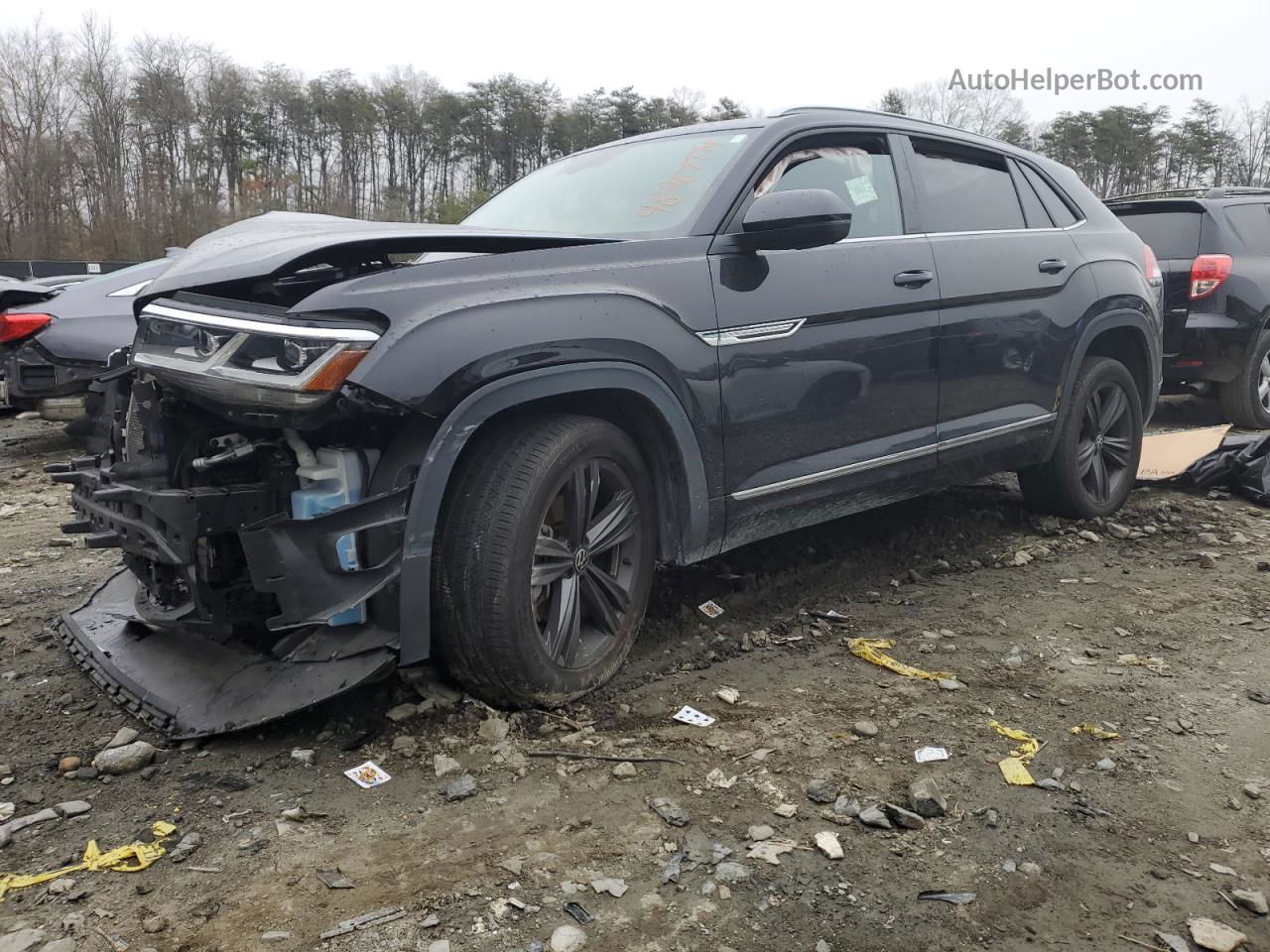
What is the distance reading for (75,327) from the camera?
6.82m

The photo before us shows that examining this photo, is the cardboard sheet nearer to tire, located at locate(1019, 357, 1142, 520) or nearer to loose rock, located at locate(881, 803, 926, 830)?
tire, located at locate(1019, 357, 1142, 520)

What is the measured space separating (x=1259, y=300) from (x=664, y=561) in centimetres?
682

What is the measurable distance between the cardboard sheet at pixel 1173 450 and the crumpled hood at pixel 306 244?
14.5 feet

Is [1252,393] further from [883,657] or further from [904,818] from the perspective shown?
[904,818]

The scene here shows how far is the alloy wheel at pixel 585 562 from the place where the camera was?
9.25 feet

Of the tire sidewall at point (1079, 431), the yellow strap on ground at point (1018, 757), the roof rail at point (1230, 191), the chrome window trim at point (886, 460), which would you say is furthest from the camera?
the roof rail at point (1230, 191)

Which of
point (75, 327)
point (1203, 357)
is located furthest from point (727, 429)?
point (1203, 357)

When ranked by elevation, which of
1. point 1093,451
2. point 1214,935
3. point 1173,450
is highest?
point 1093,451

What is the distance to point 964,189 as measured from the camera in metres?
4.34

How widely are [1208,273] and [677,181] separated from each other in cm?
618

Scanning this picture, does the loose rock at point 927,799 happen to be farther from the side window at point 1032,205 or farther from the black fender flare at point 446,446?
the side window at point 1032,205

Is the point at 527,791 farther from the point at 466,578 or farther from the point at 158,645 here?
the point at 158,645

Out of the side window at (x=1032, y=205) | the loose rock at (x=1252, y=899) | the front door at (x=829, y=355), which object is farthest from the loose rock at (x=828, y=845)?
the side window at (x=1032, y=205)

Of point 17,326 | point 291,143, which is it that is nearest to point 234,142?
point 291,143
